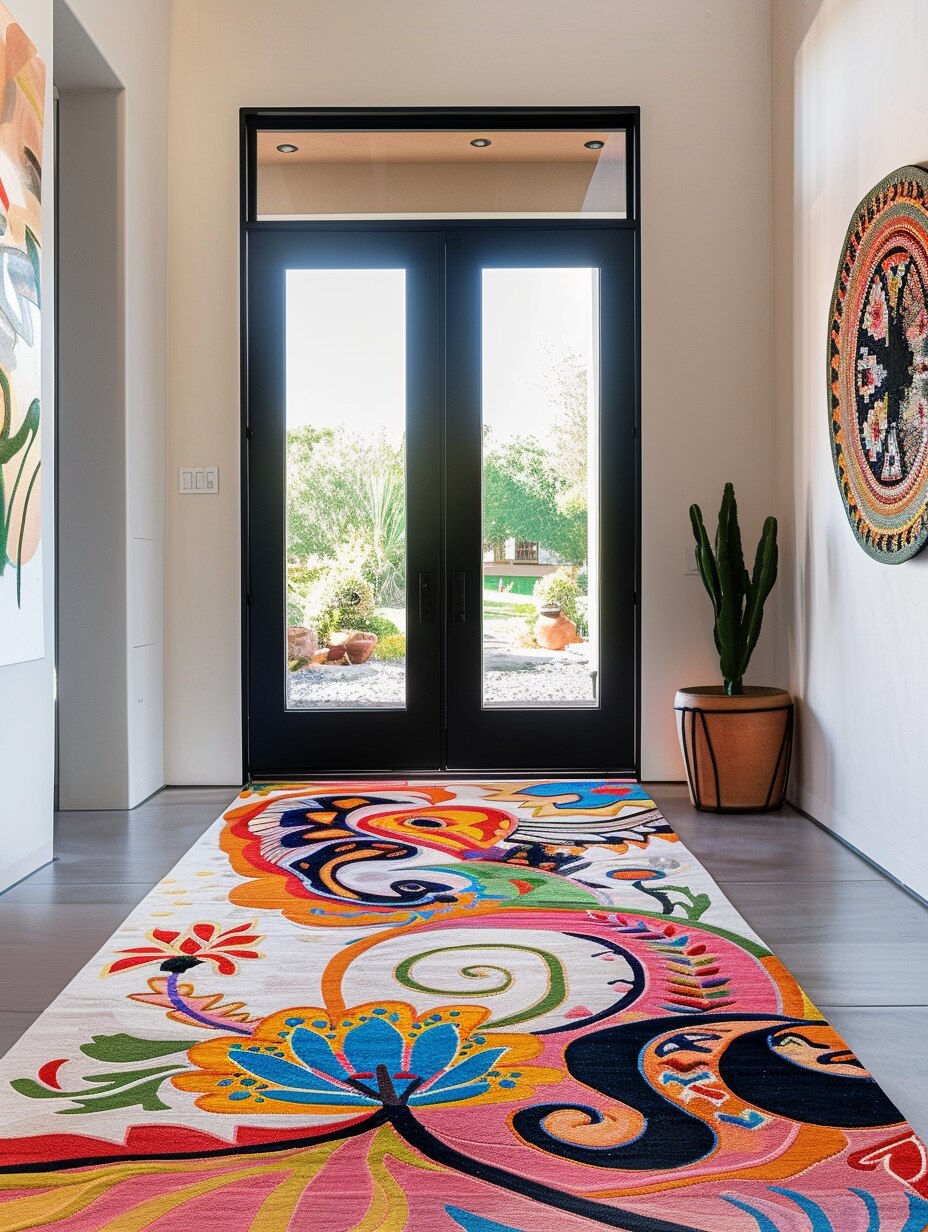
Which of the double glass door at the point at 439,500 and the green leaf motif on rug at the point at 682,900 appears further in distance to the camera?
the double glass door at the point at 439,500

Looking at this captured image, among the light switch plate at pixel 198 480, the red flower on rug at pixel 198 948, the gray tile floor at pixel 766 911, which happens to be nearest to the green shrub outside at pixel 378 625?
the light switch plate at pixel 198 480

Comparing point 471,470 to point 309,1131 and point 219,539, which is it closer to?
point 219,539

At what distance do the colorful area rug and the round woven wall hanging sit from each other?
115 centimetres

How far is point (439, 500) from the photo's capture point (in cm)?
440

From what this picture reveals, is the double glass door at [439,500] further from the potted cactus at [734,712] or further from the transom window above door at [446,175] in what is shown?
the potted cactus at [734,712]

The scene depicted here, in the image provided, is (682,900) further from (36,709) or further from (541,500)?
(541,500)

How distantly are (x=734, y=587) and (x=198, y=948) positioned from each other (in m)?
2.37

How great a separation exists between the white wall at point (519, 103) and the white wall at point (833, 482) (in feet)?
0.51

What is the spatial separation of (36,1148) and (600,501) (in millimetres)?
3294

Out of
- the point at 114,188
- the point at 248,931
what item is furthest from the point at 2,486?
the point at 114,188

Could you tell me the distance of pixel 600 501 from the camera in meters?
4.38

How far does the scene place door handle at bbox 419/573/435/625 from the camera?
14.4 ft

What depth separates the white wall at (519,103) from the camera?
432cm

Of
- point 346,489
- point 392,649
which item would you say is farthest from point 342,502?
point 392,649
